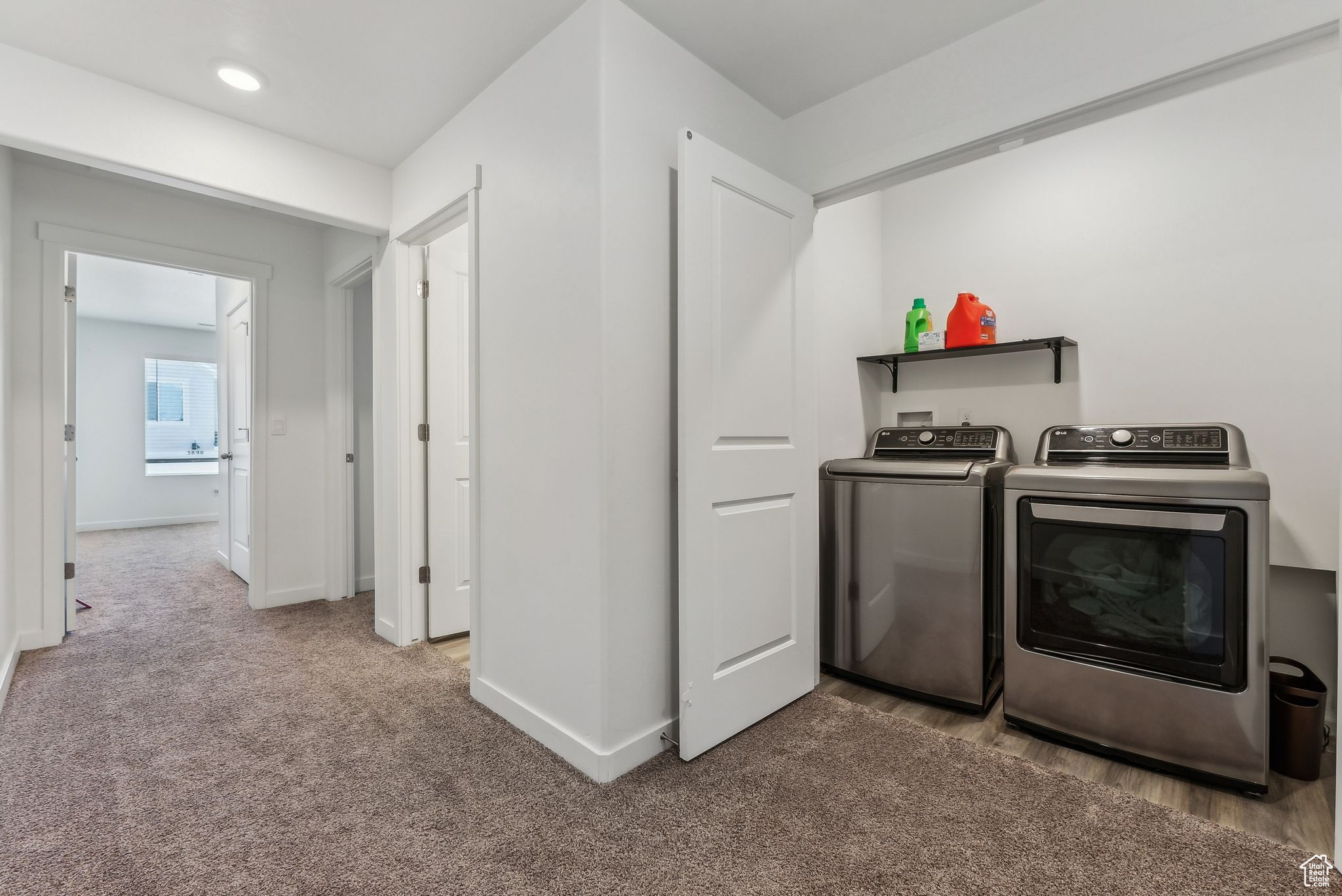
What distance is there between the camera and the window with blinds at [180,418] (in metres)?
7.11

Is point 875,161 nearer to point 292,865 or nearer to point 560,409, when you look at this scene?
point 560,409

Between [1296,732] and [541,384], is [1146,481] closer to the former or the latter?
[1296,732]

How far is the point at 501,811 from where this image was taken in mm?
1631

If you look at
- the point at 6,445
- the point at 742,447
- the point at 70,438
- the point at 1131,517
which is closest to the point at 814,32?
the point at 742,447

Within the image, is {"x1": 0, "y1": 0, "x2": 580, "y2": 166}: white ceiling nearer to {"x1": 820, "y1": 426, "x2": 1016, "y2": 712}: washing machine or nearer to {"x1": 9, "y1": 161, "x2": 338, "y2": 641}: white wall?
{"x1": 9, "y1": 161, "x2": 338, "y2": 641}: white wall

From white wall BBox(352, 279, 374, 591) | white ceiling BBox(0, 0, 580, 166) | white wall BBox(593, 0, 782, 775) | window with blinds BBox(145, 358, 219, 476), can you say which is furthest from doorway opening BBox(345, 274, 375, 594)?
window with blinds BBox(145, 358, 219, 476)

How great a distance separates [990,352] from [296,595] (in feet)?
13.6

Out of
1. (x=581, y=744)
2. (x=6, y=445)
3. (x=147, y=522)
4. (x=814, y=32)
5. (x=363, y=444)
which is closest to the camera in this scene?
(x=581, y=744)

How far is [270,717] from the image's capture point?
Answer: 2.18m

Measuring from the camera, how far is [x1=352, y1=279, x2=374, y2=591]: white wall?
4012 millimetres

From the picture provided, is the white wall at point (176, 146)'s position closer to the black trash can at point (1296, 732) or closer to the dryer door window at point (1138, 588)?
the dryer door window at point (1138, 588)

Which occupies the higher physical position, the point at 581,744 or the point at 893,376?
the point at 893,376

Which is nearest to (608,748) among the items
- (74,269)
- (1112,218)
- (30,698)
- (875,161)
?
(875,161)

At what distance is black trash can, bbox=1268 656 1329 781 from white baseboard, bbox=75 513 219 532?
939 cm
